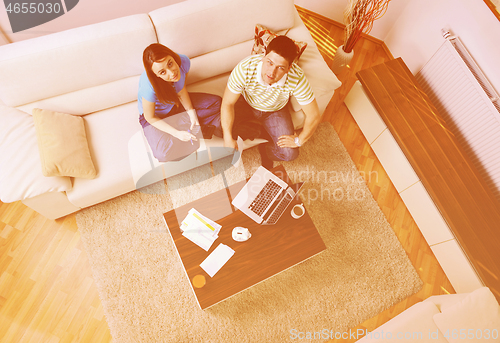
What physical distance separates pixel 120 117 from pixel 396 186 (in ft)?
7.62

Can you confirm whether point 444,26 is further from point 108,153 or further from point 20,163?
point 20,163

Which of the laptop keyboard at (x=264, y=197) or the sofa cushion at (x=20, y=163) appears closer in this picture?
the sofa cushion at (x=20, y=163)

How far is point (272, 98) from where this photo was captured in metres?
1.79

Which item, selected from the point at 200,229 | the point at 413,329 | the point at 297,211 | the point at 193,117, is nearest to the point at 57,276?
the point at 200,229

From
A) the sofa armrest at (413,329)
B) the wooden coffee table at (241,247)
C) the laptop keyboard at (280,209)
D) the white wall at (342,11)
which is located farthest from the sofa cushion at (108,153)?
the white wall at (342,11)

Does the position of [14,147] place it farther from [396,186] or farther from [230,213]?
[396,186]

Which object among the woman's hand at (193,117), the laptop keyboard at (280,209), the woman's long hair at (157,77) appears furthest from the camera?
the woman's hand at (193,117)

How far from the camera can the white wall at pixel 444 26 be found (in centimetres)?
183

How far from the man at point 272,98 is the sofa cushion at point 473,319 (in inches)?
56.6

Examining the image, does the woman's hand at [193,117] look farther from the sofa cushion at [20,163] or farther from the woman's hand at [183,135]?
the sofa cushion at [20,163]

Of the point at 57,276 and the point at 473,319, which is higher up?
the point at 57,276

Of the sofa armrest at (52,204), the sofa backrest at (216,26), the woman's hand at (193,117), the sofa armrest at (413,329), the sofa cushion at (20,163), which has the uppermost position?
the sofa backrest at (216,26)

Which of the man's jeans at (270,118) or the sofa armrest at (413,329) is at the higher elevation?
the man's jeans at (270,118)

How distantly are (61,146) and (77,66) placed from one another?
1.70ft
